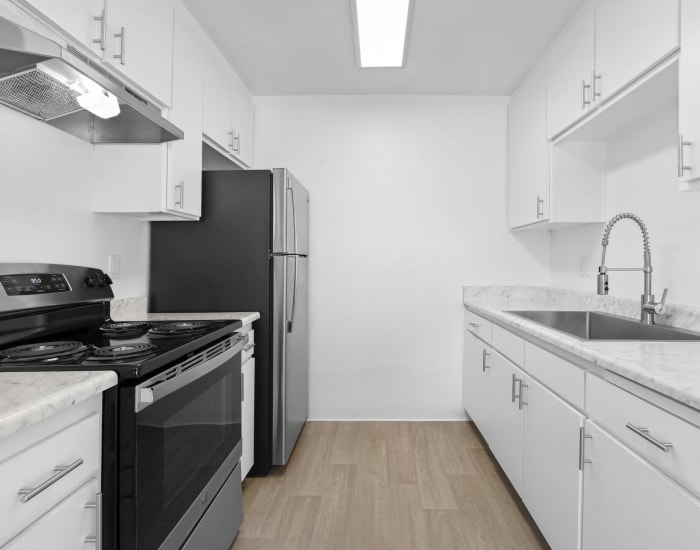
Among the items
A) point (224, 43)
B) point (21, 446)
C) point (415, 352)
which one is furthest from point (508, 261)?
point (21, 446)

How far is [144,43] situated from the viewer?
179cm

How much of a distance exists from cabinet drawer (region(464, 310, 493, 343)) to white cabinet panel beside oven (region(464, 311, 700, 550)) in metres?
0.30

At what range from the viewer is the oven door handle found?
1.09 m

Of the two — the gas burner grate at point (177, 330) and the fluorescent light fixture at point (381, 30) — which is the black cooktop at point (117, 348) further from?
the fluorescent light fixture at point (381, 30)

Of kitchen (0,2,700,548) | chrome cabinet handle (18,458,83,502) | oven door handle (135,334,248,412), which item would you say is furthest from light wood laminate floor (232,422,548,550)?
chrome cabinet handle (18,458,83,502)

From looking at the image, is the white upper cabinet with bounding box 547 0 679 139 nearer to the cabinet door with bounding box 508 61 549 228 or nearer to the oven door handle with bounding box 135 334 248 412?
the cabinet door with bounding box 508 61 549 228

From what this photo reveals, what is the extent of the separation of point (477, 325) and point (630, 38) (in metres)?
1.76

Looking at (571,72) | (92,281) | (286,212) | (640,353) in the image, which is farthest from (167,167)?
(571,72)

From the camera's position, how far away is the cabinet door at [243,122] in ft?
9.69

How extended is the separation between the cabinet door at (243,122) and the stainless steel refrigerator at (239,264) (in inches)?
24.3

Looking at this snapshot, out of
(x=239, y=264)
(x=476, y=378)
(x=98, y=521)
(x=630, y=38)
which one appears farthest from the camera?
(x=476, y=378)

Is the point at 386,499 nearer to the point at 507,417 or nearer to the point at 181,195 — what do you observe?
the point at 507,417

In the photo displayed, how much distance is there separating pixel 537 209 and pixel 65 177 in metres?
2.47

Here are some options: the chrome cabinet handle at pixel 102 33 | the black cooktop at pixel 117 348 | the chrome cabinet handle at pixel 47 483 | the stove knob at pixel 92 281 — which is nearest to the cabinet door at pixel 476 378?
the black cooktop at pixel 117 348
